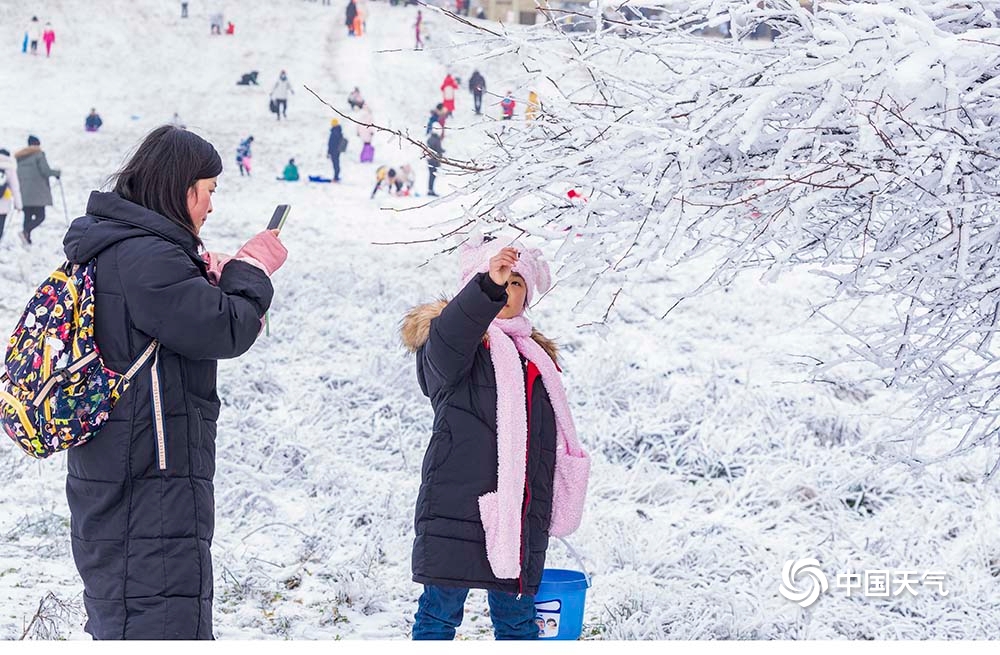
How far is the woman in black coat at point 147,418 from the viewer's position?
2.77m

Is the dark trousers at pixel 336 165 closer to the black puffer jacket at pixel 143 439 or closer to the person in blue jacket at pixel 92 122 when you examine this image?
the person in blue jacket at pixel 92 122

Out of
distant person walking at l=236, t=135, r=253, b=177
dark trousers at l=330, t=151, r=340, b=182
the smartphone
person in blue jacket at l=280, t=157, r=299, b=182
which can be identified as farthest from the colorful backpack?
distant person walking at l=236, t=135, r=253, b=177

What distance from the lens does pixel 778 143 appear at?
8.88 feet

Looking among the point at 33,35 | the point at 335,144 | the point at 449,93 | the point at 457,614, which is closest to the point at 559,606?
the point at 457,614

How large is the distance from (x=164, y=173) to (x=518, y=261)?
45.4 inches

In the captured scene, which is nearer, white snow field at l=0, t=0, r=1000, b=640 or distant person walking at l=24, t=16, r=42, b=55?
white snow field at l=0, t=0, r=1000, b=640

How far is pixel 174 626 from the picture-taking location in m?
2.80

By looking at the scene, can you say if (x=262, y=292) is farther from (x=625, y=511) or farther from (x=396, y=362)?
(x=396, y=362)

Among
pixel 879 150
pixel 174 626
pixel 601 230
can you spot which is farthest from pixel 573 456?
pixel 879 150

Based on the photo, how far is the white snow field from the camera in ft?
16.3

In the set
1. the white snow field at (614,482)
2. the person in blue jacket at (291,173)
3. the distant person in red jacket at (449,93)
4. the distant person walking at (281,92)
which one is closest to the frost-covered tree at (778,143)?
the white snow field at (614,482)

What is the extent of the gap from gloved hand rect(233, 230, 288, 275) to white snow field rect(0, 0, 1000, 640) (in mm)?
380

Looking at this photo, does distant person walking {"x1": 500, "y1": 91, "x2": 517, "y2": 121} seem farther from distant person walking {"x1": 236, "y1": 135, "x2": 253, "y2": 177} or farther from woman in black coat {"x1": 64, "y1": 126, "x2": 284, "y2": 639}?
distant person walking {"x1": 236, "y1": 135, "x2": 253, "y2": 177}

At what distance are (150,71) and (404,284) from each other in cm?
2404
